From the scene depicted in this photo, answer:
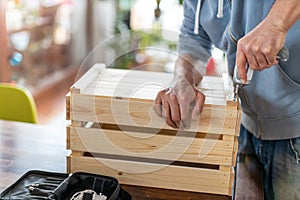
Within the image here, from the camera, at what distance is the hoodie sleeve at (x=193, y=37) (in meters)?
1.19

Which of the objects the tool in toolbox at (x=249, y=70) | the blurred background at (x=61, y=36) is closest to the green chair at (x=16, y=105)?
the tool in toolbox at (x=249, y=70)

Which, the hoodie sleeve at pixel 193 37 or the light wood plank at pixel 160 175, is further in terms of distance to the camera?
the hoodie sleeve at pixel 193 37

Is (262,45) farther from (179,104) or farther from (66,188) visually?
(66,188)

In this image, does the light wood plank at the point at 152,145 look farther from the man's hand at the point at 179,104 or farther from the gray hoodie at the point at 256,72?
the gray hoodie at the point at 256,72

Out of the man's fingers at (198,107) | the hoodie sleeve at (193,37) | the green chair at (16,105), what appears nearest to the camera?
the man's fingers at (198,107)

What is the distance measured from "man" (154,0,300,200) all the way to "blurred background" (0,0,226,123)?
1.32 meters

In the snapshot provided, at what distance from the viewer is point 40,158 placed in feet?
3.86

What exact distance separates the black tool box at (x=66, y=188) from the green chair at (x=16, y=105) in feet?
2.43

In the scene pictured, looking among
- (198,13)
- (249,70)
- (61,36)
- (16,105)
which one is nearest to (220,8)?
(198,13)

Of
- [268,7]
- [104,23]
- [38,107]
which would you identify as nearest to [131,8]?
[104,23]

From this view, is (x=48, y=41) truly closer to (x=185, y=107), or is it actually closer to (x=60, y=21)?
(x=60, y=21)

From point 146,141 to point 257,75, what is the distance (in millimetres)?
335

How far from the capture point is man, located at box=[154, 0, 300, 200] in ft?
2.78

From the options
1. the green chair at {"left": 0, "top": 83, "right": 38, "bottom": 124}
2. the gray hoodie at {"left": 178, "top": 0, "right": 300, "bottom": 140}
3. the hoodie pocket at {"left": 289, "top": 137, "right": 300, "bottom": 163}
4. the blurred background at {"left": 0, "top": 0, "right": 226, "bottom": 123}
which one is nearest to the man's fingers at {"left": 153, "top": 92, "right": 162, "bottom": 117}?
the gray hoodie at {"left": 178, "top": 0, "right": 300, "bottom": 140}
